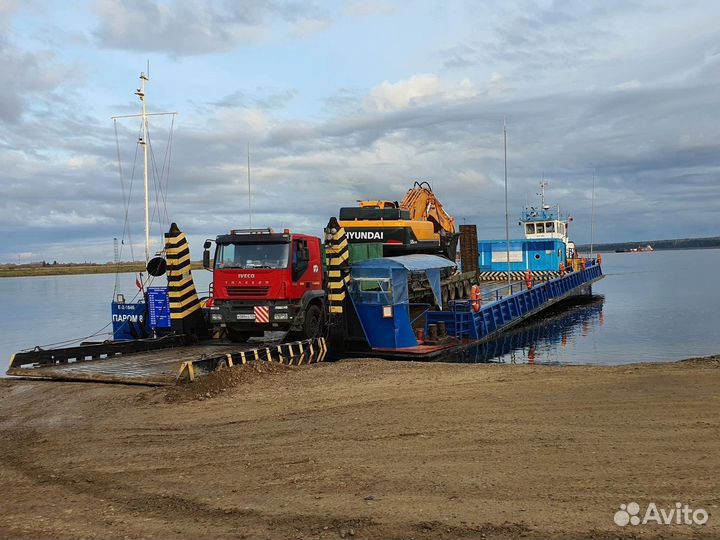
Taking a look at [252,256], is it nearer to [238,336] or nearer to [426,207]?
[238,336]

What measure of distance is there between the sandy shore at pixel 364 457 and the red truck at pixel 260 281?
3309 mm

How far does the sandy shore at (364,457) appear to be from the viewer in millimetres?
4816

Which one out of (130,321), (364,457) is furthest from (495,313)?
(364,457)

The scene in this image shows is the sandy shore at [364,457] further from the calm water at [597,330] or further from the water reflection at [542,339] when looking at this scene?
the calm water at [597,330]

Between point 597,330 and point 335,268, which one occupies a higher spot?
point 335,268

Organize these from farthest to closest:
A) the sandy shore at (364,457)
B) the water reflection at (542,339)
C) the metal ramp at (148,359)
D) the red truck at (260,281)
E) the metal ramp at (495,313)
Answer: the water reflection at (542,339) < the metal ramp at (495,313) < the red truck at (260,281) < the metal ramp at (148,359) < the sandy shore at (364,457)

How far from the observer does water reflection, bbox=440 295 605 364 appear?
20.3 m

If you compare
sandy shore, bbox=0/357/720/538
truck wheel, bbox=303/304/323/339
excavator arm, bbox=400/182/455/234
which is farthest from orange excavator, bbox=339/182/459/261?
sandy shore, bbox=0/357/720/538

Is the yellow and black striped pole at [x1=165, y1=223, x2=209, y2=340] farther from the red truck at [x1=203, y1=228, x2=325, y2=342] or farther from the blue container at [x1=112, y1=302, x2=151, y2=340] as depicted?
the blue container at [x1=112, y1=302, x2=151, y2=340]

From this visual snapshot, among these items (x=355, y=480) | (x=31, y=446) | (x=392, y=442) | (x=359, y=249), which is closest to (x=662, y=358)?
(x=359, y=249)

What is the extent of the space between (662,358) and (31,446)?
18052 millimetres

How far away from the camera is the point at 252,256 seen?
14.1 meters

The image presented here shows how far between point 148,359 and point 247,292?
254 centimetres

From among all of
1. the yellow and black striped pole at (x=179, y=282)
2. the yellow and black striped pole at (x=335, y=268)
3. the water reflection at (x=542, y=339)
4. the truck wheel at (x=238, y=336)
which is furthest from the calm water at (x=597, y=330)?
the yellow and black striped pole at (x=179, y=282)
